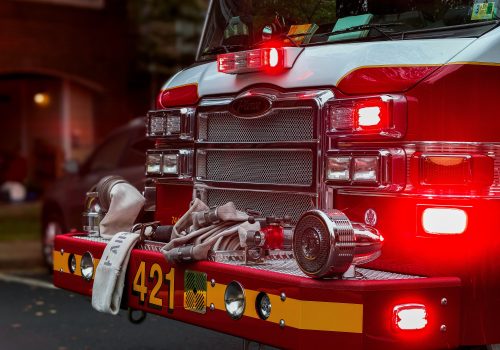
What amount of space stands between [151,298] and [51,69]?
16.0 meters

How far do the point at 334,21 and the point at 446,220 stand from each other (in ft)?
4.62

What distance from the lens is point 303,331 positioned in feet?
13.7

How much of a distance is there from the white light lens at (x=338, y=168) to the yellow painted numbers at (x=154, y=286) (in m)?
0.91

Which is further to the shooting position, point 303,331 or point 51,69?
point 51,69

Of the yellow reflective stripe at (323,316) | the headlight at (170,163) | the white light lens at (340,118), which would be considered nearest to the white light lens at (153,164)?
the headlight at (170,163)

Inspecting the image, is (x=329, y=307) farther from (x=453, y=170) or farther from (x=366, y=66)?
(x=366, y=66)

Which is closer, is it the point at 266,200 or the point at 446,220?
the point at 446,220

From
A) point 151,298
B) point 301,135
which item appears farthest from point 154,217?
point 301,135

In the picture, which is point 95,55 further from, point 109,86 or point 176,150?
point 176,150

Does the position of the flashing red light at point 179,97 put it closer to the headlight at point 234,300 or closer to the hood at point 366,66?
A: the hood at point 366,66

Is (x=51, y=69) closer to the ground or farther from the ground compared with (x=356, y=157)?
farther from the ground

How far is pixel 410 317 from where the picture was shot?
13.8 ft

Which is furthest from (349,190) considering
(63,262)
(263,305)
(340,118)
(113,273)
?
(63,262)

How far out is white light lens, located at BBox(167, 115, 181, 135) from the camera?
578cm
